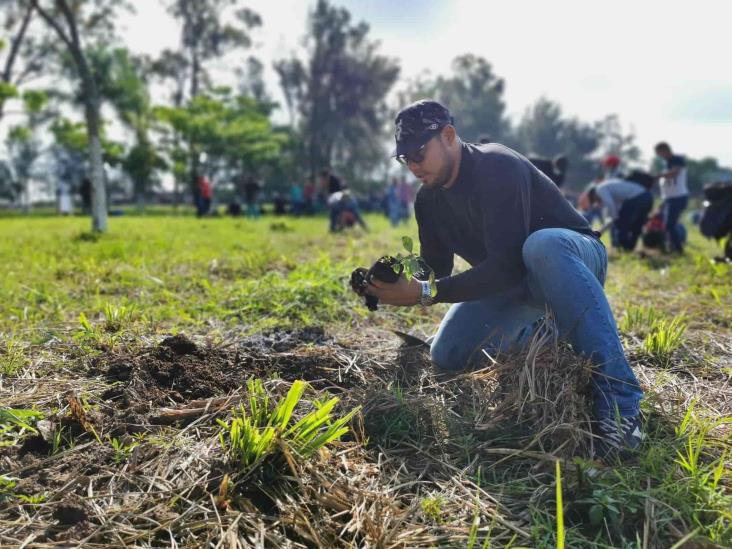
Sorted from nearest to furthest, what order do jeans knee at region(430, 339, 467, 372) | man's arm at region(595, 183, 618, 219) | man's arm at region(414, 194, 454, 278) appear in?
jeans knee at region(430, 339, 467, 372)
man's arm at region(414, 194, 454, 278)
man's arm at region(595, 183, 618, 219)

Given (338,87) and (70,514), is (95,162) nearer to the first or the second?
(70,514)

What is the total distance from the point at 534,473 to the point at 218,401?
3.87 ft

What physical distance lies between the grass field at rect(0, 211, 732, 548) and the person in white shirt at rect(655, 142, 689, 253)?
6.27 m

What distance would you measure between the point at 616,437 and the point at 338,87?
39405 mm

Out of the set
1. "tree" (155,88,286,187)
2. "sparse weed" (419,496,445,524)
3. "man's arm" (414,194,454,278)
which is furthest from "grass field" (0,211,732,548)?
"tree" (155,88,286,187)

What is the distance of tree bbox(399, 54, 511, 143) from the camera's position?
182 ft

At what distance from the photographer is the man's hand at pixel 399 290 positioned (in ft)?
7.80

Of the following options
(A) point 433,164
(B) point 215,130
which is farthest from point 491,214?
(B) point 215,130

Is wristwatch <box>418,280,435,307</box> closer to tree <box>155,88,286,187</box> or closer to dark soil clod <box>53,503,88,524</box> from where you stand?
dark soil clod <box>53,503,88,524</box>

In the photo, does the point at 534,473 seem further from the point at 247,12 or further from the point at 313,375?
the point at 247,12

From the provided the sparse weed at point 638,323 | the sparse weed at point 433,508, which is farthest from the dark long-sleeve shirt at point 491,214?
the sparse weed at point 638,323

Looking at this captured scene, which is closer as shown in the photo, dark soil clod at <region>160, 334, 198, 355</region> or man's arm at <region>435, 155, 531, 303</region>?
man's arm at <region>435, 155, 531, 303</region>

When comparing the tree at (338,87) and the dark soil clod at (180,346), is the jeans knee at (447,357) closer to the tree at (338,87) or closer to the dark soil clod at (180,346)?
the dark soil clod at (180,346)

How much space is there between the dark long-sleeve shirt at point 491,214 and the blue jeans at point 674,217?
7.43 meters
